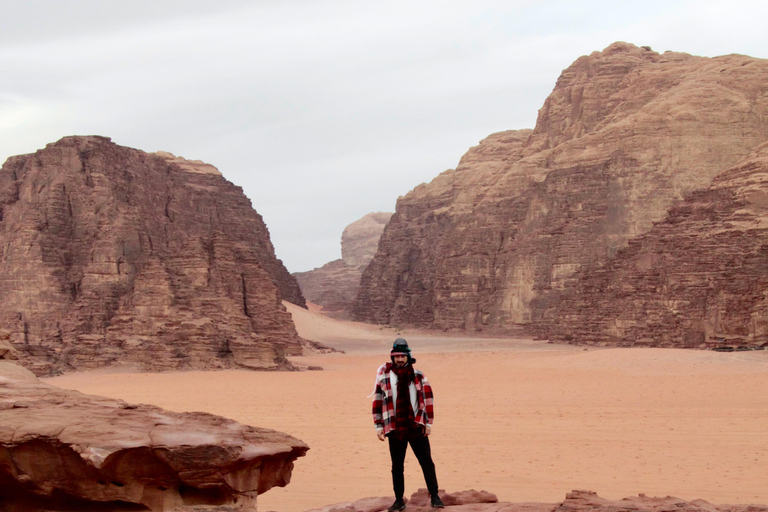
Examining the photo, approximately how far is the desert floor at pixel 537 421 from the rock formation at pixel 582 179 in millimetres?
21489

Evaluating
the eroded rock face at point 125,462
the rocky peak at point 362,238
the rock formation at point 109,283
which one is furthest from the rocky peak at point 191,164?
the rocky peak at point 362,238

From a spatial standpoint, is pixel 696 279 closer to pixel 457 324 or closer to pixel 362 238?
pixel 457 324

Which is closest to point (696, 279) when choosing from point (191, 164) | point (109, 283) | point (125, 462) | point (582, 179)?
point (582, 179)

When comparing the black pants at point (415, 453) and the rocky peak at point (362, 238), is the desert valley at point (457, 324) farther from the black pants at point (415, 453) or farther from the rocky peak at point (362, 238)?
the rocky peak at point (362, 238)

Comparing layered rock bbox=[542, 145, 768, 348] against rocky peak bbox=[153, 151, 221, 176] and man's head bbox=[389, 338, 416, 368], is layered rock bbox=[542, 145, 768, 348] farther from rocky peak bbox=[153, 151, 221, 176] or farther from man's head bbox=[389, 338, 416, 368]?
rocky peak bbox=[153, 151, 221, 176]

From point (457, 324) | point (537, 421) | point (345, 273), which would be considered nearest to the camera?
point (537, 421)

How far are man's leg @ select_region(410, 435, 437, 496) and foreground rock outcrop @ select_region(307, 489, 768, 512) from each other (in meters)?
0.17

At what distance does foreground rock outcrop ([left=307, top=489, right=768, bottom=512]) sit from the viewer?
21.8ft

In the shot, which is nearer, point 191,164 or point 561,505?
point 561,505

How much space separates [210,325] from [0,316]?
25.5ft

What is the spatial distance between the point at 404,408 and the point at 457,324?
5734 centimetres

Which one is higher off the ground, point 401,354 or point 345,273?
point 345,273

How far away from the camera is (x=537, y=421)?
16.0m

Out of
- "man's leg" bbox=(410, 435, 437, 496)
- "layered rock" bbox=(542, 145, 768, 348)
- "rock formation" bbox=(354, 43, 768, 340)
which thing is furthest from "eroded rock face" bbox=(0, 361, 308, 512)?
"rock formation" bbox=(354, 43, 768, 340)
